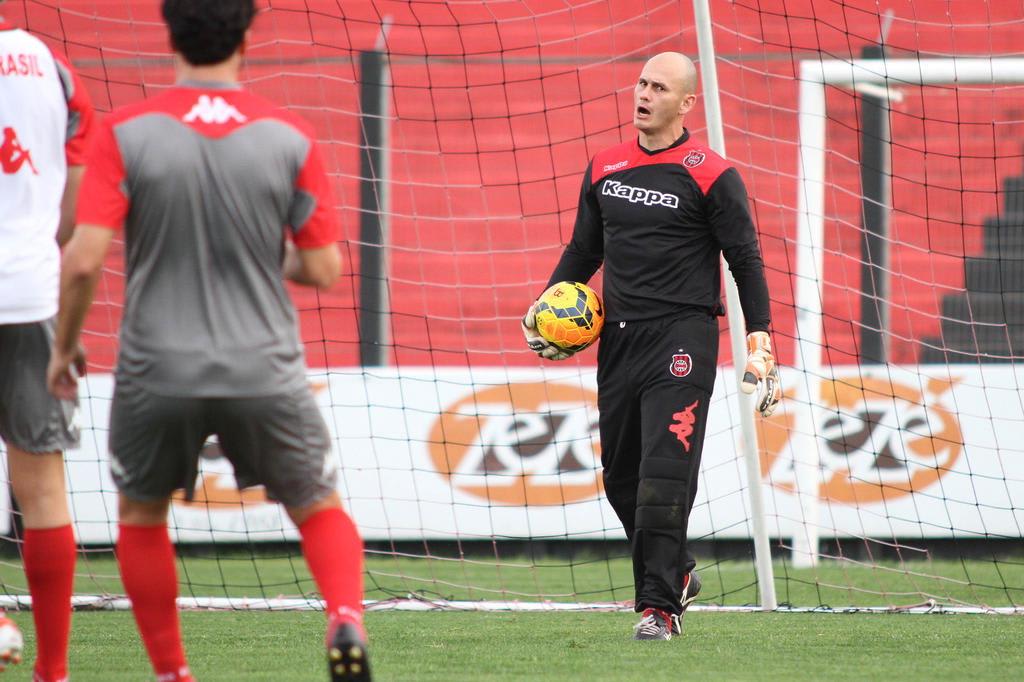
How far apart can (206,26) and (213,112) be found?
0.60 feet

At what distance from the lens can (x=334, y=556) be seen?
9.93 ft

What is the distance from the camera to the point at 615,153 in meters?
5.02

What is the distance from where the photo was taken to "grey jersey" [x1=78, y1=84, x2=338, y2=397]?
2.83 meters

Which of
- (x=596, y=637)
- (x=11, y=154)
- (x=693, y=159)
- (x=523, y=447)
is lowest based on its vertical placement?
(x=596, y=637)

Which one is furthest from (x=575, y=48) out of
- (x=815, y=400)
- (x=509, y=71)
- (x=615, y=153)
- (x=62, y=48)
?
(x=615, y=153)

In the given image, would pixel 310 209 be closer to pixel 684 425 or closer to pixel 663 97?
pixel 684 425


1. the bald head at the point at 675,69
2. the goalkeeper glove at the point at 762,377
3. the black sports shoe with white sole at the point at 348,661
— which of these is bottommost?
the black sports shoe with white sole at the point at 348,661

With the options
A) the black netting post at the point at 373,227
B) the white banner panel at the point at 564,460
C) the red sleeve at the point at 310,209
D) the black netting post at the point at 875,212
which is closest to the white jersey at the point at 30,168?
the red sleeve at the point at 310,209

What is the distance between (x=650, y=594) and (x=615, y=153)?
1.63 meters

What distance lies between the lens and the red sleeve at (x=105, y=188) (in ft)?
9.28

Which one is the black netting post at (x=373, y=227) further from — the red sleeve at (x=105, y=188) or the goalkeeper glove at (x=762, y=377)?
the red sleeve at (x=105, y=188)

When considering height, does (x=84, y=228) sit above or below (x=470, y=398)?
above

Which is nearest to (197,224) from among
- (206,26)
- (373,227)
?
(206,26)

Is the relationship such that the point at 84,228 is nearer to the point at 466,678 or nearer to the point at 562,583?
the point at 466,678
